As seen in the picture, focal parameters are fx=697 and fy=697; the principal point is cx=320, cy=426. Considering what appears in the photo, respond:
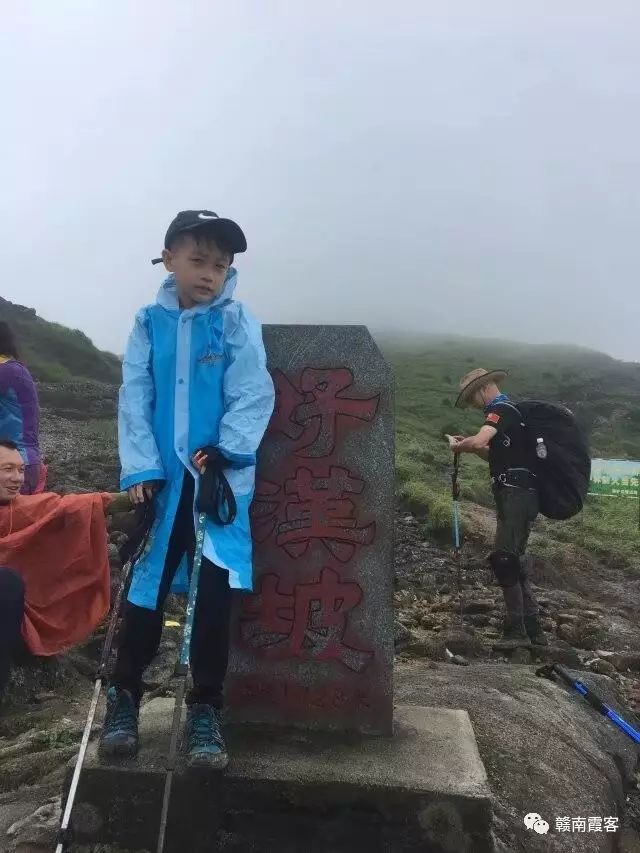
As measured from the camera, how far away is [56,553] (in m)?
3.58

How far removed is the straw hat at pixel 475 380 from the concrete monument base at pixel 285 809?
4.24 m

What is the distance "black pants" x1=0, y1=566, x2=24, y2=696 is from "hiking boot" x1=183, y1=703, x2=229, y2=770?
0.86 metres

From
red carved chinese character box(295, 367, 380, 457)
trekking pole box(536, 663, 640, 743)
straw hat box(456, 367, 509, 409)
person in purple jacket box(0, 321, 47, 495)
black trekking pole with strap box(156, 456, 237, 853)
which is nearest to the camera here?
black trekking pole with strap box(156, 456, 237, 853)

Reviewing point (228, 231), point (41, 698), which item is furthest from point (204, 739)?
point (41, 698)

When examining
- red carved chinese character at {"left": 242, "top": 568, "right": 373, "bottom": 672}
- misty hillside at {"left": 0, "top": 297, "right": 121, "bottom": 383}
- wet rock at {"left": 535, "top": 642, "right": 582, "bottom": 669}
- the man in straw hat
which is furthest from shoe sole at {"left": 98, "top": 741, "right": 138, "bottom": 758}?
misty hillside at {"left": 0, "top": 297, "right": 121, "bottom": 383}

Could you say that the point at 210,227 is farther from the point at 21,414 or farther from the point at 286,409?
the point at 21,414

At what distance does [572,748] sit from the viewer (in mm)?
4441

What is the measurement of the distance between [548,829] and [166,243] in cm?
352

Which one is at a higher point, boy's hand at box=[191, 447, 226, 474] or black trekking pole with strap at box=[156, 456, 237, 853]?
boy's hand at box=[191, 447, 226, 474]

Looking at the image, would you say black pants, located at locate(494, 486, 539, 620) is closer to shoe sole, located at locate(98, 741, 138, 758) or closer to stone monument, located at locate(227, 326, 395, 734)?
stone monument, located at locate(227, 326, 395, 734)

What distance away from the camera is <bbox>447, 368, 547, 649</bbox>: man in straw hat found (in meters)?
6.52

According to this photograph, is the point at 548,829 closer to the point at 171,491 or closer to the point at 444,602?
Answer: the point at 171,491

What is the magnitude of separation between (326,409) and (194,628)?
135 centimetres

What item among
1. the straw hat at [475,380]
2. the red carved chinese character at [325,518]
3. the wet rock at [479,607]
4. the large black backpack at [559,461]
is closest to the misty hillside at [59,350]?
the wet rock at [479,607]
